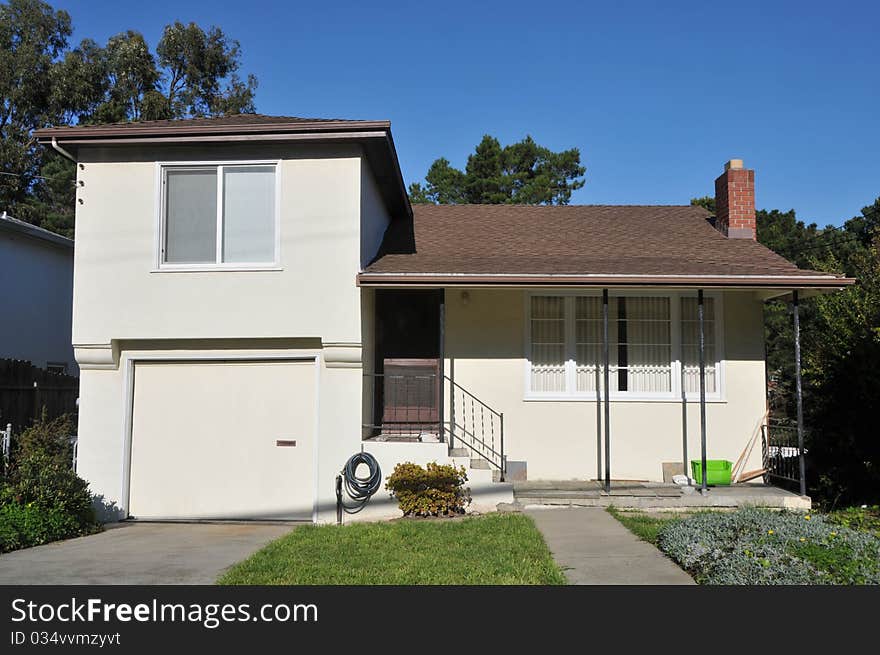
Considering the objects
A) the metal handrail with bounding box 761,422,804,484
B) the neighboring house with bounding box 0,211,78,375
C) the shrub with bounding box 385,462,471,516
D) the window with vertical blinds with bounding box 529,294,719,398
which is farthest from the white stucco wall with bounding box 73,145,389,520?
the metal handrail with bounding box 761,422,804,484

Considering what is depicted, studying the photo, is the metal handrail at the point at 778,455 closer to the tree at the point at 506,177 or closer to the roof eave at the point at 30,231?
the roof eave at the point at 30,231

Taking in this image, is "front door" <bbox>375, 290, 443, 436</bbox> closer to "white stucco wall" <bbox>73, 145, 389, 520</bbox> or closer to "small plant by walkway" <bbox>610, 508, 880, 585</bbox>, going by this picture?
"white stucco wall" <bbox>73, 145, 389, 520</bbox>

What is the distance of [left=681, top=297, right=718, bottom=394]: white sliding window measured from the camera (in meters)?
12.2

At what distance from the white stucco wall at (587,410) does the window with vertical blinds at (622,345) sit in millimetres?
223

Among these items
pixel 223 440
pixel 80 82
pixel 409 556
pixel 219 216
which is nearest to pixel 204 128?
pixel 219 216

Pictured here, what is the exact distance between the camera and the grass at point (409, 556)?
7000 millimetres

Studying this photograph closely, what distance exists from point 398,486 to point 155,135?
5793mm

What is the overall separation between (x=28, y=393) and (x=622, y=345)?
1031cm

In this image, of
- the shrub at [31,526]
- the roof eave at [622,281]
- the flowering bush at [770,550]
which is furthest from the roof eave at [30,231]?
the flowering bush at [770,550]

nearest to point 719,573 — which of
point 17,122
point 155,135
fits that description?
point 155,135

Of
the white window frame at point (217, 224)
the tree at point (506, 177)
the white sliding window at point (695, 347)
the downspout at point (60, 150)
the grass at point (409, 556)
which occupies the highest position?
the tree at point (506, 177)

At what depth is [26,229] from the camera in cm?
1573

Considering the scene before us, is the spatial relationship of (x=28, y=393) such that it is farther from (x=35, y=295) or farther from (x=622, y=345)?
(x=622, y=345)
